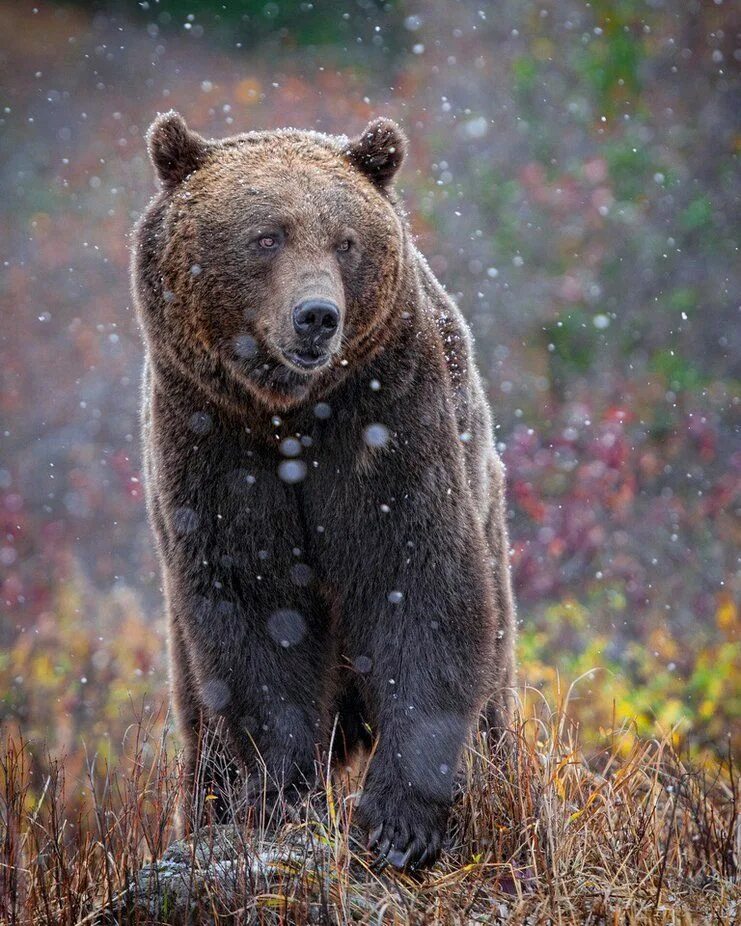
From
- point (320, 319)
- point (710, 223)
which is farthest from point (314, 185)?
point (710, 223)

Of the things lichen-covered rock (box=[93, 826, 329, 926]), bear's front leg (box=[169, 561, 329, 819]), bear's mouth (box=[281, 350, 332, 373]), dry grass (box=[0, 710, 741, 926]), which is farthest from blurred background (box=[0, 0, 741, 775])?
bear's mouth (box=[281, 350, 332, 373])

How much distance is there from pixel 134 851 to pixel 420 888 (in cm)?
90

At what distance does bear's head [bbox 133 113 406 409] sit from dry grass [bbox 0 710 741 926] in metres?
1.25

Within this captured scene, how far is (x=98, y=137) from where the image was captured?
40.6 feet

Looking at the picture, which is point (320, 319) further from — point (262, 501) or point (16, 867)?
point (16, 867)

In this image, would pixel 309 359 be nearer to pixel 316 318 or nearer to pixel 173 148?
pixel 316 318

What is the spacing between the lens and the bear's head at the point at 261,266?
362cm

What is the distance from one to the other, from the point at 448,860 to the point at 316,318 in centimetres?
186

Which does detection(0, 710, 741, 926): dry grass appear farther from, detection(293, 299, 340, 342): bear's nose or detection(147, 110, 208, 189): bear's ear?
detection(147, 110, 208, 189): bear's ear

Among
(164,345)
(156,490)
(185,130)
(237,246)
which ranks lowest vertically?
(156,490)

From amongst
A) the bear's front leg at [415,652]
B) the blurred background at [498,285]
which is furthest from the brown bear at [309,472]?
the blurred background at [498,285]

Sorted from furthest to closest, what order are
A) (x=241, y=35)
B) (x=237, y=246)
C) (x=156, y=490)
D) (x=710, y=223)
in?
(x=241, y=35) → (x=710, y=223) → (x=156, y=490) → (x=237, y=246)

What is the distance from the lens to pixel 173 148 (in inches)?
152

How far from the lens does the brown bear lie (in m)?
3.67
